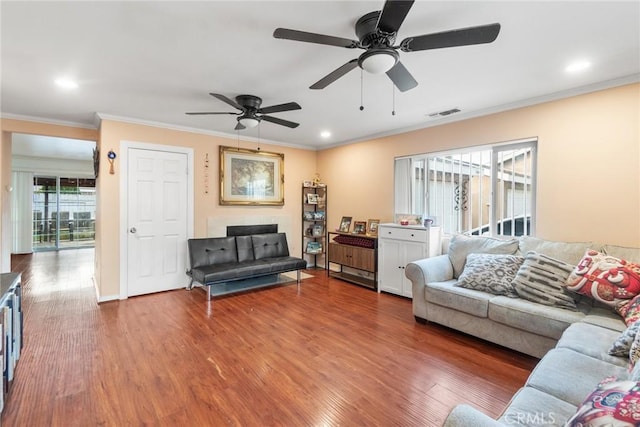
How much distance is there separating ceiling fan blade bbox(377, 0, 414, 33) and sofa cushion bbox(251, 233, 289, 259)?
3928 mm

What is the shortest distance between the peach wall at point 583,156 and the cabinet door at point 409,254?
1.29m

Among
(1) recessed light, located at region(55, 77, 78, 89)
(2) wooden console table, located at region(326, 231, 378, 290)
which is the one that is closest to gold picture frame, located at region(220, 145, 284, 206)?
(2) wooden console table, located at region(326, 231, 378, 290)

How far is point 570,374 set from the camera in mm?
1473

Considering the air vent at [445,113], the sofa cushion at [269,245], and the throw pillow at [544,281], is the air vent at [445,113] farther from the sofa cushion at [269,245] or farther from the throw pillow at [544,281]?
the sofa cushion at [269,245]

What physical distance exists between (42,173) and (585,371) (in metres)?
10.9

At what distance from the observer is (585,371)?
1505mm

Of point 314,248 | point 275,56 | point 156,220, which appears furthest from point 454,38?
point 314,248

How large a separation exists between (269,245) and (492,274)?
3.40 metres

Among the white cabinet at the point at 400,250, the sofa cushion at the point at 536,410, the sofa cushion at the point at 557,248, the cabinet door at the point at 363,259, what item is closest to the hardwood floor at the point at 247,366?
the white cabinet at the point at 400,250

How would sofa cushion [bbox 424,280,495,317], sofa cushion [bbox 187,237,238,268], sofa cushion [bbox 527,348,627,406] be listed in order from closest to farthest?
1. sofa cushion [bbox 527,348,627,406]
2. sofa cushion [bbox 424,280,495,317]
3. sofa cushion [bbox 187,237,238,268]

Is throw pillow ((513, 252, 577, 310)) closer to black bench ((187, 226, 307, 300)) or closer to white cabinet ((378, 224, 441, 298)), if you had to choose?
white cabinet ((378, 224, 441, 298))

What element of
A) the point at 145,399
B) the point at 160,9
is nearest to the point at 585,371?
the point at 145,399

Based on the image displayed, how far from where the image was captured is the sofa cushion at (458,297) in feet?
8.84

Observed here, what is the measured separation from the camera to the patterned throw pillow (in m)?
2.21
